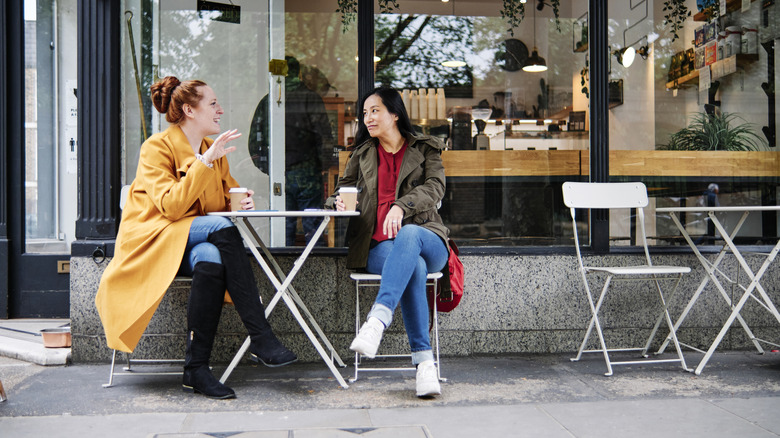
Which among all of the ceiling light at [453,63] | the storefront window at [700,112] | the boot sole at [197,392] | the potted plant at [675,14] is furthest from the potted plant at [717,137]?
the boot sole at [197,392]

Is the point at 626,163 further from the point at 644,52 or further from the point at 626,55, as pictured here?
the point at 644,52

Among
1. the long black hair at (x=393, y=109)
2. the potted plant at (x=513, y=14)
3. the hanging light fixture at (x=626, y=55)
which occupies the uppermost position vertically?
the potted plant at (x=513, y=14)

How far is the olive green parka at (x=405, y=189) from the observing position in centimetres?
335

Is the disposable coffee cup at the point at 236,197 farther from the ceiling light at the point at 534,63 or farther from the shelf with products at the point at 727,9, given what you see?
the ceiling light at the point at 534,63

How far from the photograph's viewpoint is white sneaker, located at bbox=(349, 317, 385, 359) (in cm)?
282

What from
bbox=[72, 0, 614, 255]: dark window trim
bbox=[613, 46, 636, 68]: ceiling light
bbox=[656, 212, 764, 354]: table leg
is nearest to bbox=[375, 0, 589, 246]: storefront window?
bbox=[613, 46, 636, 68]: ceiling light

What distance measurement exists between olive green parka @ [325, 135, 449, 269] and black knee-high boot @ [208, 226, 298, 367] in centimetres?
54

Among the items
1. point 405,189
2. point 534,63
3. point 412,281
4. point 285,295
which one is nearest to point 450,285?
point 412,281

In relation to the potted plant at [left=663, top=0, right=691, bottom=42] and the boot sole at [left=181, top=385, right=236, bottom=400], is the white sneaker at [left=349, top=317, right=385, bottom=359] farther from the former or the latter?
the potted plant at [left=663, top=0, right=691, bottom=42]

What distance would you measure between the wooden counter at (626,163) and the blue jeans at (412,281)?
57.1 inches

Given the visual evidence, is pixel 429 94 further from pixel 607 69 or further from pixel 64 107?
pixel 64 107

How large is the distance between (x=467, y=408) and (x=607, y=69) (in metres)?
2.30

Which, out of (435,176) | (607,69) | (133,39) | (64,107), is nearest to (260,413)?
(435,176)

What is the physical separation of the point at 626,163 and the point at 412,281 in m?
2.09
